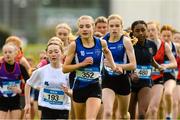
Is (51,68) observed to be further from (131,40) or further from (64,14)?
(64,14)

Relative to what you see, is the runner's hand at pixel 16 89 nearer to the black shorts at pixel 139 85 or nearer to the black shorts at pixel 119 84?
the black shorts at pixel 119 84

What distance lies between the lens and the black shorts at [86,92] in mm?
13273

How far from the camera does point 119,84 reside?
14.3 meters

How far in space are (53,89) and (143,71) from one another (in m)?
2.06

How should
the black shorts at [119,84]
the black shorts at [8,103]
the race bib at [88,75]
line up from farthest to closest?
the black shorts at [8,103] → the black shorts at [119,84] → the race bib at [88,75]

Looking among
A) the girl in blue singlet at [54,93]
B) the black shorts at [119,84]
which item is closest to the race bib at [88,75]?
the girl in blue singlet at [54,93]

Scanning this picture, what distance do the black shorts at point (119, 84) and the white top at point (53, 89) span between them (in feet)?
3.26

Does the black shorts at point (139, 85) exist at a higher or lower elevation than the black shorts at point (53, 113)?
higher

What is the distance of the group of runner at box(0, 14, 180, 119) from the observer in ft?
43.5

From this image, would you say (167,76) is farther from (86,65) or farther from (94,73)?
(86,65)

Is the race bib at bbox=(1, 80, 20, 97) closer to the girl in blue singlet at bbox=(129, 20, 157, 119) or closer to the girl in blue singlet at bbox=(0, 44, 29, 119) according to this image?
the girl in blue singlet at bbox=(0, 44, 29, 119)

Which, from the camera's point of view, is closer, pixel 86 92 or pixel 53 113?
pixel 86 92

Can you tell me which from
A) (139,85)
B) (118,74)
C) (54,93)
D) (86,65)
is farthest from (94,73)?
(139,85)

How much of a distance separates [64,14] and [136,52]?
61.4 metres
